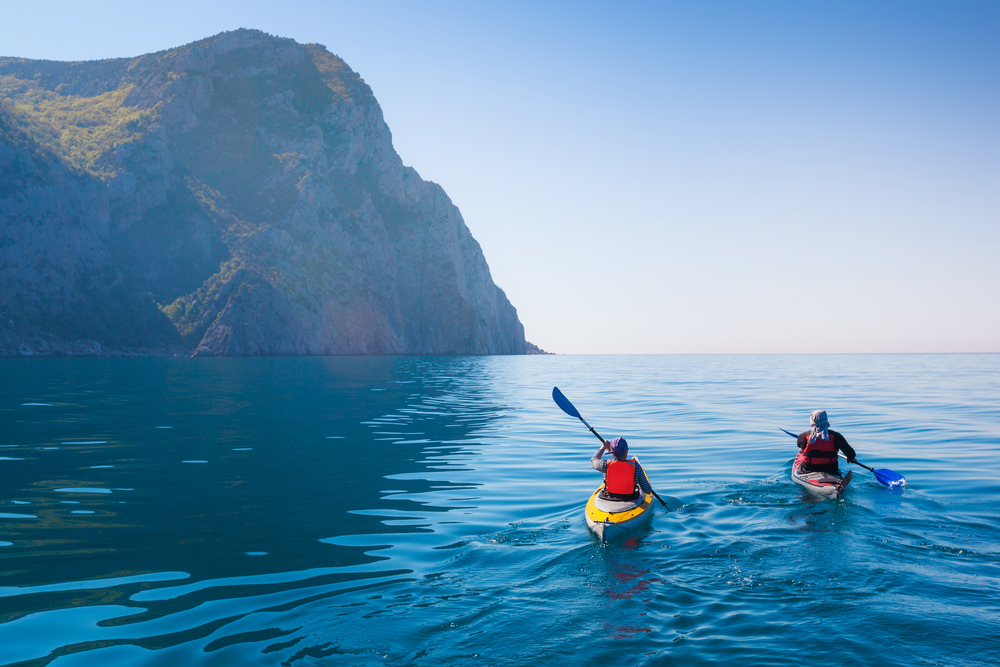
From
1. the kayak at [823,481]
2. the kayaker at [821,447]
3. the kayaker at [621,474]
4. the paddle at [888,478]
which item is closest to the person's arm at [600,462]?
the kayaker at [621,474]

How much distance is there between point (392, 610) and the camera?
22.3 feet

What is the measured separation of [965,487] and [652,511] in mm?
8545

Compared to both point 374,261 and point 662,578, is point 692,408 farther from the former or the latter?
point 374,261

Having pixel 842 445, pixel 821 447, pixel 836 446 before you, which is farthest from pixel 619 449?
pixel 842 445

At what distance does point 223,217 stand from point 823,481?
5487 inches

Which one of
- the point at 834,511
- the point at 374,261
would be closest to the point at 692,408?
the point at 834,511

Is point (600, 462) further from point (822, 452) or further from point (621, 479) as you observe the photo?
point (822, 452)

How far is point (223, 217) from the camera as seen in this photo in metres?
130

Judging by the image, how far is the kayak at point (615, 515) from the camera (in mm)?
9453

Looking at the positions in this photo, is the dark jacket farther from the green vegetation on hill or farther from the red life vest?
the green vegetation on hill

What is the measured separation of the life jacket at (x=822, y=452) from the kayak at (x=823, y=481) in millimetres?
242

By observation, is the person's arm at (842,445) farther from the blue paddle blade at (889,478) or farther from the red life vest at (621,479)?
the red life vest at (621,479)

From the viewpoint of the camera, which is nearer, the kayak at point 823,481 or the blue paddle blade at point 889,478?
the kayak at point 823,481

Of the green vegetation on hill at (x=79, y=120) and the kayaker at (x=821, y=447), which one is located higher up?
the green vegetation on hill at (x=79, y=120)
